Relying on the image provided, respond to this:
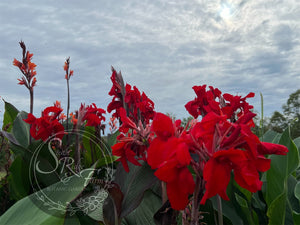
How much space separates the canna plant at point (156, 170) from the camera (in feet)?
1.80

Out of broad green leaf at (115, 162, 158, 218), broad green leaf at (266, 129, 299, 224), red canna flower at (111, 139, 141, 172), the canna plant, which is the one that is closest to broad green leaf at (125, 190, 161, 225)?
the canna plant

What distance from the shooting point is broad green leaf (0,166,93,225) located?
668mm

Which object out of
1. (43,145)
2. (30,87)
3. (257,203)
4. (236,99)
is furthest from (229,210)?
(30,87)

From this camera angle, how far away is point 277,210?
109 centimetres

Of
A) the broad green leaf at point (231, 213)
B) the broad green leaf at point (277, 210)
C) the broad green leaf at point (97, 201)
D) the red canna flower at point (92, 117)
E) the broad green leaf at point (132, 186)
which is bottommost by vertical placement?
the broad green leaf at point (231, 213)

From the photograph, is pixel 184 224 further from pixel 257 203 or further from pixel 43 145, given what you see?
pixel 257 203

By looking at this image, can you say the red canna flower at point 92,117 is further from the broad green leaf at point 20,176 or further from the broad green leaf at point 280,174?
the broad green leaf at point 280,174

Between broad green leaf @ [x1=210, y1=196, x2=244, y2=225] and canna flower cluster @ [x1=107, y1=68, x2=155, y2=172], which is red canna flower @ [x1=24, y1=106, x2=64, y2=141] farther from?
broad green leaf @ [x1=210, y1=196, x2=244, y2=225]

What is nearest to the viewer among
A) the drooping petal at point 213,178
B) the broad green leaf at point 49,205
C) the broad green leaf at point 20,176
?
the drooping petal at point 213,178

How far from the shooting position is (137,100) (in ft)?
3.85

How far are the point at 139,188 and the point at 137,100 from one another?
0.46 m

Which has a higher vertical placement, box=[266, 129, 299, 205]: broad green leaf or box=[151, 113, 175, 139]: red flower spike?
box=[151, 113, 175, 139]: red flower spike

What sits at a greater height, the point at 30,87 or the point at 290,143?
the point at 30,87

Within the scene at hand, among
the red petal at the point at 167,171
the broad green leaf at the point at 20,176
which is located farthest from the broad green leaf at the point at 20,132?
the red petal at the point at 167,171
